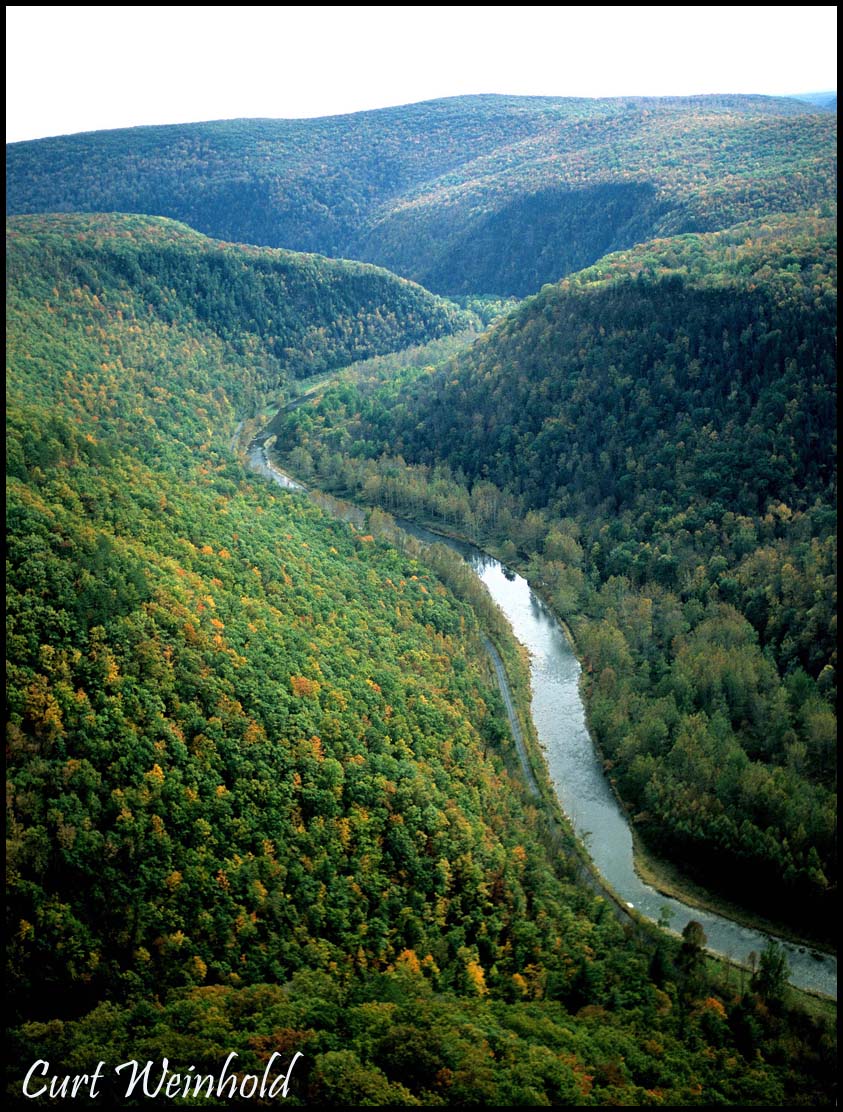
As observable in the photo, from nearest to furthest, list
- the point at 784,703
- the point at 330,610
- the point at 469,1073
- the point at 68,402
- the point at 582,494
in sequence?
the point at 469,1073 → the point at 784,703 → the point at 330,610 → the point at 68,402 → the point at 582,494

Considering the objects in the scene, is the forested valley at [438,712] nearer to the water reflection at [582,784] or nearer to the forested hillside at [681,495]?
the forested hillside at [681,495]

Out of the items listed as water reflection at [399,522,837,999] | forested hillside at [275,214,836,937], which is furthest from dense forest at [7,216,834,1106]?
forested hillside at [275,214,836,937]

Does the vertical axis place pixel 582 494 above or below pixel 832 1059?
above

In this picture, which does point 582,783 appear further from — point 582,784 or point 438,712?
point 438,712

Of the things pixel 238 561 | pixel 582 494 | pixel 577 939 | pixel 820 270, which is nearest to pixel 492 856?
pixel 577 939

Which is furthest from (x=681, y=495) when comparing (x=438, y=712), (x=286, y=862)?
(x=286, y=862)

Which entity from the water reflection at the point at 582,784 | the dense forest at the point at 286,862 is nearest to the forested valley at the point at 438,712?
the dense forest at the point at 286,862

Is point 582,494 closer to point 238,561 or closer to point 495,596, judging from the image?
point 495,596
